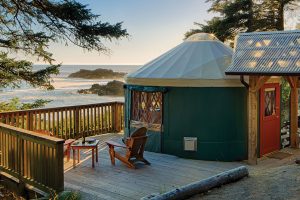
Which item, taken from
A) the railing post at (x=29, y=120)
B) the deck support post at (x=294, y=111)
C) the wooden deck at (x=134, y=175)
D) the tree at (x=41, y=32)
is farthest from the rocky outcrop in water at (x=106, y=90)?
the wooden deck at (x=134, y=175)

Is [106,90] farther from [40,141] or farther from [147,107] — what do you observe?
[40,141]

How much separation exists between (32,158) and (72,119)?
3.95 m

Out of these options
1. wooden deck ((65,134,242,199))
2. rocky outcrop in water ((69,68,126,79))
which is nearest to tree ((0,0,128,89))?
wooden deck ((65,134,242,199))

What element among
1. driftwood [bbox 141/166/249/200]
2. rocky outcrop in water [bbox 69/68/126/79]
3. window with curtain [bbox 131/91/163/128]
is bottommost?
driftwood [bbox 141/166/249/200]

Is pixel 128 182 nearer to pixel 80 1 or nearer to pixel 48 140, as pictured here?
pixel 48 140

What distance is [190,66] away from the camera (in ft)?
26.7

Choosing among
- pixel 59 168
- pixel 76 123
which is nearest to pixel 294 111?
pixel 76 123

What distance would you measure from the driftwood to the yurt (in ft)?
6.36

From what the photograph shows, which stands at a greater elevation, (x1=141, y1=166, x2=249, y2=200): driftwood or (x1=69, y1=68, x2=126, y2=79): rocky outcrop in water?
(x1=69, y1=68, x2=126, y2=79): rocky outcrop in water

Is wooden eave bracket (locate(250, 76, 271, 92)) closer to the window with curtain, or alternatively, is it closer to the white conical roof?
the white conical roof

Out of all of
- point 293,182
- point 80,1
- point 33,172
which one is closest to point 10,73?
point 80,1

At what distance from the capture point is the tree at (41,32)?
8836mm

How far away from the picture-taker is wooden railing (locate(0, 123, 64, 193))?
204 inches

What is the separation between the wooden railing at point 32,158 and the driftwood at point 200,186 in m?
1.38
